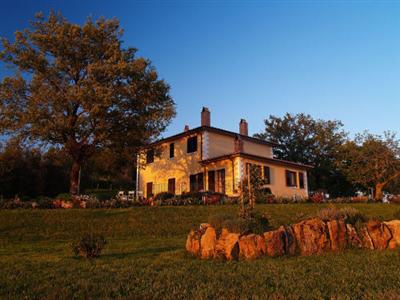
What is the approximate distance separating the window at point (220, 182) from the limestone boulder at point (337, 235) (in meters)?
20.0

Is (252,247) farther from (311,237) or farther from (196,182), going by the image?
(196,182)

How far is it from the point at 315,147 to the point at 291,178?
45.7ft

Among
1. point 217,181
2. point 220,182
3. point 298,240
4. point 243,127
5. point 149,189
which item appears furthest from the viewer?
point 149,189

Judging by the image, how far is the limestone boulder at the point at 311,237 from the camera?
8.95 metres

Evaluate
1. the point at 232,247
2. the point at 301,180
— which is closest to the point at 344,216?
the point at 232,247

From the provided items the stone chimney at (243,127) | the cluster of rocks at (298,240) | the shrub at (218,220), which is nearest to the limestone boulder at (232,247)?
the cluster of rocks at (298,240)

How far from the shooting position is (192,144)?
104ft

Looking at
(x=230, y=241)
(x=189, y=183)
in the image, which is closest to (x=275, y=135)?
(x=189, y=183)

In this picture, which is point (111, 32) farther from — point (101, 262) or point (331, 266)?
point (331, 266)

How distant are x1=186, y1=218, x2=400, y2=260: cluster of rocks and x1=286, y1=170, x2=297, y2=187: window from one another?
22.6m

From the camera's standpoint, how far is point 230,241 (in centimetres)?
883

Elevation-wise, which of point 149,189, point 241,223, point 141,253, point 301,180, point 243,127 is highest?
point 243,127

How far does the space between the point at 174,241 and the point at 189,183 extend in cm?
1953

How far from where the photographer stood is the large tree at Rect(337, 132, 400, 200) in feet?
125
